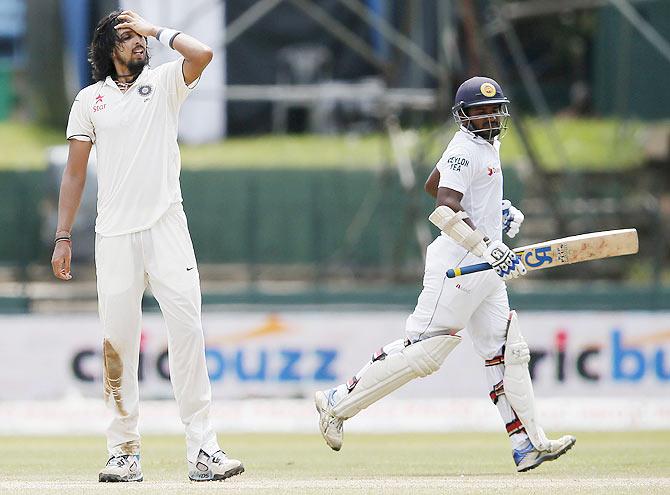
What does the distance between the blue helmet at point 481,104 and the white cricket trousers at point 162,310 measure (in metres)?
1.61

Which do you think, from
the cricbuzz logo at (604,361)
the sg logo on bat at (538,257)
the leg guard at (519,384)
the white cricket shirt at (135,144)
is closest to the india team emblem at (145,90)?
the white cricket shirt at (135,144)

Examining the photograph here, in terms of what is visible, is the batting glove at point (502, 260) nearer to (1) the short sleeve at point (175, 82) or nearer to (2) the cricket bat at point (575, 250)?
(2) the cricket bat at point (575, 250)

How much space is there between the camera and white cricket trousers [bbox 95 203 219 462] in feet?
22.1

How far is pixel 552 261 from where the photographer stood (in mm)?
7289

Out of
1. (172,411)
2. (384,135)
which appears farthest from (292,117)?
(172,411)

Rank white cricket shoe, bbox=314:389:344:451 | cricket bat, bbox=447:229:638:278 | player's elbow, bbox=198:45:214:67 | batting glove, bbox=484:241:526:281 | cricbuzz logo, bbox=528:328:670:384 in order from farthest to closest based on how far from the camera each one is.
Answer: cricbuzz logo, bbox=528:328:670:384, white cricket shoe, bbox=314:389:344:451, cricket bat, bbox=447:229:638:278, batting glove, bbox=484:241:526:281, player's elbow, bbox=198:45:214:67

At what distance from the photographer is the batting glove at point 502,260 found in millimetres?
7113

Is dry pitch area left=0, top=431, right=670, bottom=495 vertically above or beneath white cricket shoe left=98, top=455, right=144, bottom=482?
beneath

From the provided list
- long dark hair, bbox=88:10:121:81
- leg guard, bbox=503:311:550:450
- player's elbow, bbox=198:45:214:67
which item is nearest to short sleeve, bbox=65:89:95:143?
long dark hair, bbox=88:10:121:81

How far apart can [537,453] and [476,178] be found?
143 centimetres

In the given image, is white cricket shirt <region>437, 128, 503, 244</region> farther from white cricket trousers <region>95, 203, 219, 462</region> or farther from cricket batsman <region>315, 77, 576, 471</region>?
white cricket trousers <region>95, 203, 219, 462</region>

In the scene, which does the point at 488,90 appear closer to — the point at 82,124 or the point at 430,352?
the point at 430,352

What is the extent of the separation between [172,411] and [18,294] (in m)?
2.30

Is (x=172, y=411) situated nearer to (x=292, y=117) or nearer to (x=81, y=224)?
(x=81, y=224)
